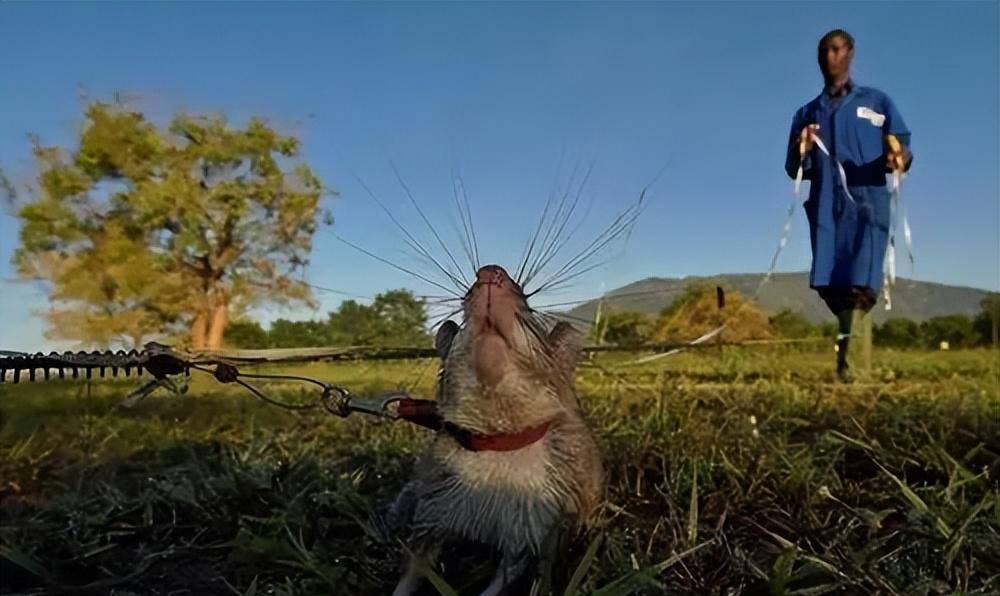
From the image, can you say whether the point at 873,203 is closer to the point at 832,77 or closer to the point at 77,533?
the point at 832,77

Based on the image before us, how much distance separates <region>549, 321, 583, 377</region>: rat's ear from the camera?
3.33 ft

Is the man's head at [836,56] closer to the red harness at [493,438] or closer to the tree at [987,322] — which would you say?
the red harness at [493,438]

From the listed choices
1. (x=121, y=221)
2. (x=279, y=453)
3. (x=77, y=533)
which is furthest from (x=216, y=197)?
(x=77, y=533)

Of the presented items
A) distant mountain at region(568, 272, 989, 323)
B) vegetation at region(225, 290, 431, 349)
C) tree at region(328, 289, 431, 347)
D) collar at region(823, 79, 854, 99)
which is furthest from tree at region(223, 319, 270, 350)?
collar at region(823, 79, 854, 99)

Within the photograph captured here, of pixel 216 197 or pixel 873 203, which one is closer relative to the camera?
pixel 873 203

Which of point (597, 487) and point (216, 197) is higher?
point (216, 197)

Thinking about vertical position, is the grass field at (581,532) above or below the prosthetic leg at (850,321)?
below

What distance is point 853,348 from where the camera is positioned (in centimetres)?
235

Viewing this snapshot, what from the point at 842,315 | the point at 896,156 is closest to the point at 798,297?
the point at 842,315

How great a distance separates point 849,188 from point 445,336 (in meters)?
1.02

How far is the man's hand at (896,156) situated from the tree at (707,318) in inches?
27.6

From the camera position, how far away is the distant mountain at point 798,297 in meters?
1.30

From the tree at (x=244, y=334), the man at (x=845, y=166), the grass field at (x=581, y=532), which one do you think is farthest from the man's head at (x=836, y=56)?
the tree at (x=244, y=334)

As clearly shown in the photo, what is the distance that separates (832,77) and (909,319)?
1194mm
